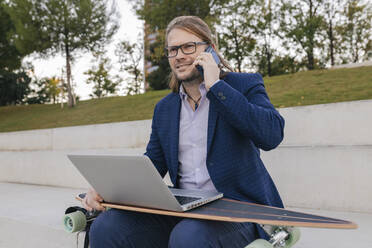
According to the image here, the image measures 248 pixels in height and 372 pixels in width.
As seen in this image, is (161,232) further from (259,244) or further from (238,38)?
(238,38)

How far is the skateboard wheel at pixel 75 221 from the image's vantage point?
2.02 metres

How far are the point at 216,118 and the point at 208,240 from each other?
588 millimetres

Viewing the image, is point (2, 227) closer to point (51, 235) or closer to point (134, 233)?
point (51, 235)

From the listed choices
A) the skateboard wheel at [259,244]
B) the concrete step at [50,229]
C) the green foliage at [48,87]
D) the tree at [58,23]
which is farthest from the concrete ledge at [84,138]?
the green foliage at [48,87]

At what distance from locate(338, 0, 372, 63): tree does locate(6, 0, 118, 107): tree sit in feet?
42.5

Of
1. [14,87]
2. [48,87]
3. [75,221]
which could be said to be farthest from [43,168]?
[48,87]

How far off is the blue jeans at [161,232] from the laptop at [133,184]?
81mm

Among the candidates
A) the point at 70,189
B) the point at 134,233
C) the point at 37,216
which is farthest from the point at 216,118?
the point at 70,189

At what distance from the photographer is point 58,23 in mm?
13484

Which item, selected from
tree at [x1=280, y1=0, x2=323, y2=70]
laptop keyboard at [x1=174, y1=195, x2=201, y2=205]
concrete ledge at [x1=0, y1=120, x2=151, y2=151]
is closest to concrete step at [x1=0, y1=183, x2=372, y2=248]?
laptop keyboard at [x1=174, y1=195, x2=201, y2=205]

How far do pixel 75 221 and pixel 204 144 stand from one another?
3.24ft

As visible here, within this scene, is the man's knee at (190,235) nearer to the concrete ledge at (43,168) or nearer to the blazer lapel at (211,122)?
the blazer lapel at (211,122)

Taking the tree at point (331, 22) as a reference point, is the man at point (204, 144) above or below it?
below

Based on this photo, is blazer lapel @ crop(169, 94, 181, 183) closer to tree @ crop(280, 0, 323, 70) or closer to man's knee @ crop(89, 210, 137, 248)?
man's knee @ crop(89, 210, 137, 248)
